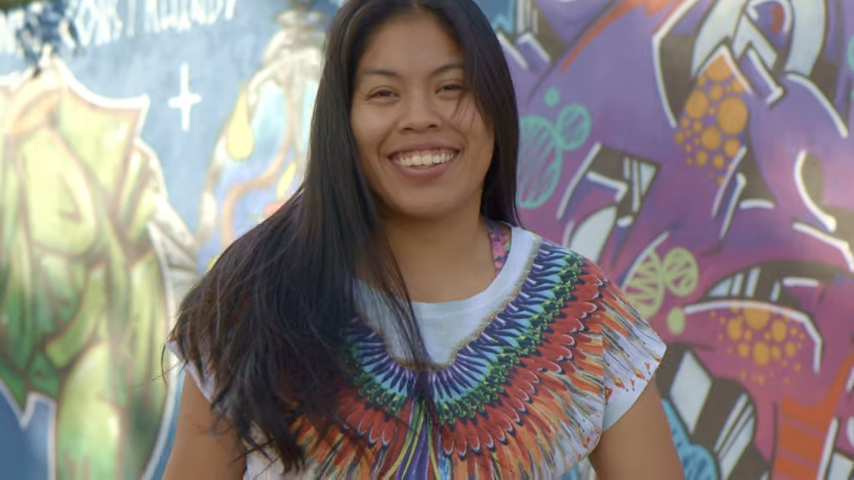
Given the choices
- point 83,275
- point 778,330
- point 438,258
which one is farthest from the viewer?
point 83,275

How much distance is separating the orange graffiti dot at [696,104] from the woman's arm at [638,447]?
8.65 ft

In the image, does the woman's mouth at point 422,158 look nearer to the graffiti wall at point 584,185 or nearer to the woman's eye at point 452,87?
the woman's eye at point 452,87

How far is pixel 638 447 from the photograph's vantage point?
198cm

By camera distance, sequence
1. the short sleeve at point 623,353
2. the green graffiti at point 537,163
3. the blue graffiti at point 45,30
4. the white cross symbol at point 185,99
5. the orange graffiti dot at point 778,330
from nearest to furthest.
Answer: the short sleeve at point 623,353, the orange graffiti dot at point 778,330, the green graffiti at point 537,163, the white cross symbol at point 185,99, the blue graffiti at point 45,30

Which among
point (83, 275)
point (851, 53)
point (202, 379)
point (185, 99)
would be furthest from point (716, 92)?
point (83, 275)

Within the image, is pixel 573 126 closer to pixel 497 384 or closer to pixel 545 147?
pixel 545 147

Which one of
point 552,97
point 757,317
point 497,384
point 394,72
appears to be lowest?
point 757,317

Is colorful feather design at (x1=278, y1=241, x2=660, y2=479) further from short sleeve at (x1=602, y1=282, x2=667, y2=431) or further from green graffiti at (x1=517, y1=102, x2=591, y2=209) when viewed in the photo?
green graffiti at (x1=517, y1=102, x2=591, y2=209)

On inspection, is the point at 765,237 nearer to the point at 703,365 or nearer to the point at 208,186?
the point at 703,365

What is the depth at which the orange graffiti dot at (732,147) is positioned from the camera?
14.4 feet

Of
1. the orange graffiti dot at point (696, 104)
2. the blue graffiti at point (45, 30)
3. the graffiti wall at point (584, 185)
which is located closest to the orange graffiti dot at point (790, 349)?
the graffiti wall at point (584, 185)

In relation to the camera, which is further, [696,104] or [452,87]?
[696,104]

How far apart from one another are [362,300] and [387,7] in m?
0.46

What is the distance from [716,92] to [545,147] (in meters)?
0.77
